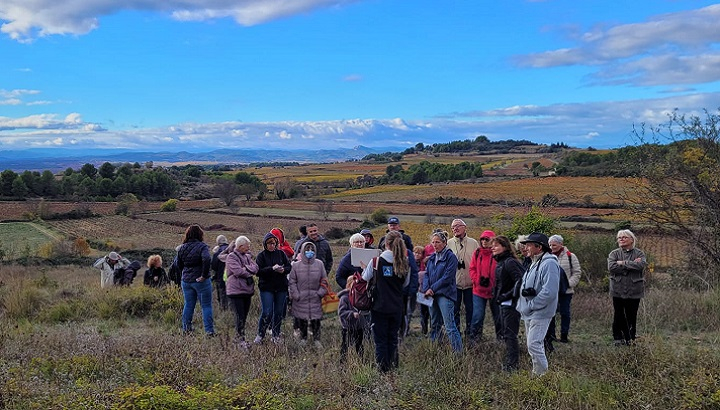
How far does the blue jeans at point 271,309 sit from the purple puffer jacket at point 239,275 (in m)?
0.29

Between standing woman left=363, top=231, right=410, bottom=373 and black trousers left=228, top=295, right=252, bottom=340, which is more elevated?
standing woman left=363, top=231, right=410, bottom=373

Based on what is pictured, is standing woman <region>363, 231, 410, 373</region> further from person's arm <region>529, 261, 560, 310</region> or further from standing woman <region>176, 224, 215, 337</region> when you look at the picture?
standing woman <region>176, 224, 215, 337</region>

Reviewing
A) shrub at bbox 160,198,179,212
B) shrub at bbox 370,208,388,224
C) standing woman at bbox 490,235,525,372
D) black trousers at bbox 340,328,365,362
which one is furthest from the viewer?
shrub at bbox 160,198,179,212

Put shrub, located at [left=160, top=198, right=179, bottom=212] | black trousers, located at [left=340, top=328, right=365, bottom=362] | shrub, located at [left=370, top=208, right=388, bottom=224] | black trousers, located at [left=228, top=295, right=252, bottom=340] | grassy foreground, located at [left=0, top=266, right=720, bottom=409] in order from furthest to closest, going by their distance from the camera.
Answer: shrub, located at [left=160, top=198, right=179, bottom=212] < shrub, located at [left=370, top=208, right=388, bottom=224] < black trousers, located at [left=228, top=295, right=252, bottom=340] < black trousers, located at [left=340, top=328, right=365, bottom=362] < grassy foreground, located at [left=0, top=266, right=720, bottom=409]

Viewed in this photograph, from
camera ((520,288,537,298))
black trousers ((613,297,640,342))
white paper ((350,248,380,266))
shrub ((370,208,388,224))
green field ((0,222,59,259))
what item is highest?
white paper ((350,248,380,266))

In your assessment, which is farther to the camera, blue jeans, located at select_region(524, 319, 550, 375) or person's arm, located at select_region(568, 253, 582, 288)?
person's arm, located at select_region(568, 253, 582, 288)

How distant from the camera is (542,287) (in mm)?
5430

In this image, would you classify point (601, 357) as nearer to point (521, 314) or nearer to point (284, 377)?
point (521, 314)

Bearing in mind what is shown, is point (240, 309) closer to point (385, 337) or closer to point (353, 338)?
point (353, 338)

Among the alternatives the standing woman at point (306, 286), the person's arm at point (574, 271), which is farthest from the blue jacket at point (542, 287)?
the standing woman at point (306, 286)

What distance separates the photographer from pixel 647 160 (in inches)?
466

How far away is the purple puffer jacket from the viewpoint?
7.44 metres

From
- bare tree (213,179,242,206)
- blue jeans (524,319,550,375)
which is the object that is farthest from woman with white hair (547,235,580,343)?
bare tree (213,179,242,206)

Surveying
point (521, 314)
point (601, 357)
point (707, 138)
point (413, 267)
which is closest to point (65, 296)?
point (413, 267)
